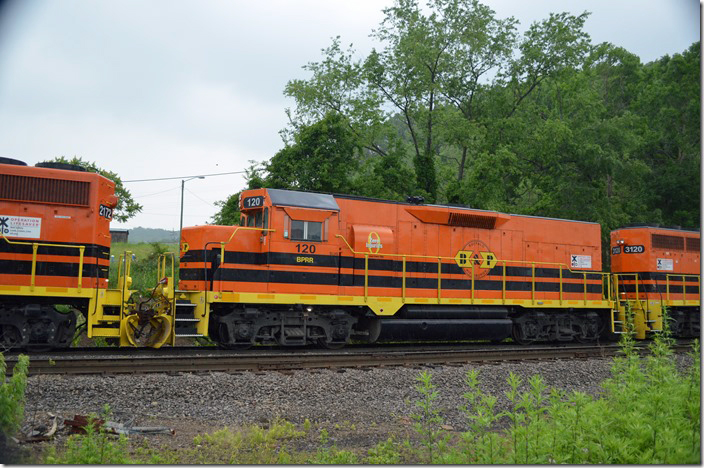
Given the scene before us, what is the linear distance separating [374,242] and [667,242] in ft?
35.2

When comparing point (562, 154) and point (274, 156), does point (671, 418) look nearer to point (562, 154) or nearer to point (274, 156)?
point (274, 156)

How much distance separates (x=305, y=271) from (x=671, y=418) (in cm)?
814

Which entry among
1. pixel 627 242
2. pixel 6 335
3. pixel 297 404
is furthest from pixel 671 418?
pixel 627 242

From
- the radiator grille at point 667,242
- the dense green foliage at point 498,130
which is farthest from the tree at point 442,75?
the radiator grille at point 667,242

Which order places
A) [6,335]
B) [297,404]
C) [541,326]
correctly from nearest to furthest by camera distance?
[297,404], [6,335], [541,326]

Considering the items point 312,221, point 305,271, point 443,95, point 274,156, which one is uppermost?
point 443,95

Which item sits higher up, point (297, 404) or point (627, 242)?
point (627, 242)

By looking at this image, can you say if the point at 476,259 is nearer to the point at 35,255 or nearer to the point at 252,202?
the point at 252,202

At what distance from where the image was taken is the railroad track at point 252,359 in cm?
933

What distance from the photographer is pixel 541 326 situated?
15.8m

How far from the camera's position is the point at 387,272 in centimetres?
1351

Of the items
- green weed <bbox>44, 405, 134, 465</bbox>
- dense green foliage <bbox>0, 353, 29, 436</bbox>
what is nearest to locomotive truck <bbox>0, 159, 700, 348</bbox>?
dense green foliage <bbox>0, 353, 29, 436</bbox>

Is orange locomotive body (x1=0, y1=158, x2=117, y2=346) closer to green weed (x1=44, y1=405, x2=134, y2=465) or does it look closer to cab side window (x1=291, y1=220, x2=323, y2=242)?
cab side window (x1=291, y1=220, x2=323, y2=242)

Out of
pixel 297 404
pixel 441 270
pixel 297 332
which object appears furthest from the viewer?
pixel 441 270
